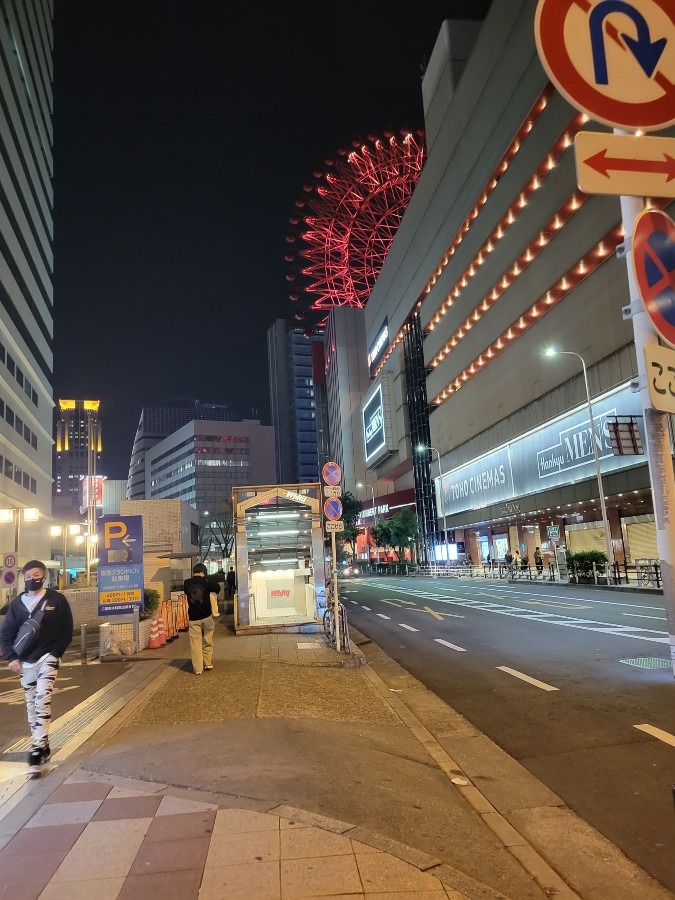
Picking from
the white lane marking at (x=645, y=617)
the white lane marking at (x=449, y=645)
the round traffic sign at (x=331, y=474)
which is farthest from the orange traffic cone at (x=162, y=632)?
the white lane marking at (x=645, y=617)

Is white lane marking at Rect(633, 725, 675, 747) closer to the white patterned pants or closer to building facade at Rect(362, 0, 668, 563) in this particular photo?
the white patterned pants

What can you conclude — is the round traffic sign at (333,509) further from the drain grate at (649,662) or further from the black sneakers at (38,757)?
the black sneakers at (38,757)

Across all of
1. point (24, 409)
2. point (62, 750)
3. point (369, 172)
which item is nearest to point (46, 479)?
point (24, 409)

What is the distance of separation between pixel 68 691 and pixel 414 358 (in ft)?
220

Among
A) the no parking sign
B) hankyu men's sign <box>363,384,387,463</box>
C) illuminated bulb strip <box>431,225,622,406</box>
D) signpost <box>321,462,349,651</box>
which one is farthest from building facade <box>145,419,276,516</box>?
signpost <box>321,462,349,651</box>

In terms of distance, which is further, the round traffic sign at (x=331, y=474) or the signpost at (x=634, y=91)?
the round traffic sign at (x=331, y=474)

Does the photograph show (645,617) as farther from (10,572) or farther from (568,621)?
(10,572)

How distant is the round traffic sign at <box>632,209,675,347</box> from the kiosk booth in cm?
1417

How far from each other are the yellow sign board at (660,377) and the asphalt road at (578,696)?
286 centimetres

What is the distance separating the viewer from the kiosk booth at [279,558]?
17.0 m

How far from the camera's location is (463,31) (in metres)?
61.4

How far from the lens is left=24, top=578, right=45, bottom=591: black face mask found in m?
6.39

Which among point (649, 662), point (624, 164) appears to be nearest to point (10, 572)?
point (649, 662)

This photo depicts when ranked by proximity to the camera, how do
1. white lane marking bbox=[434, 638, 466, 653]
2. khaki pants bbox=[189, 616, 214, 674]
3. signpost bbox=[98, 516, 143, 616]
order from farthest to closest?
1. signpost bbox=[98, 516, 143, 616]
2. white lane marking bbox=[434, 638, 466, 653]
3. khaki pants bbox=[189, 616, 214, 674]
